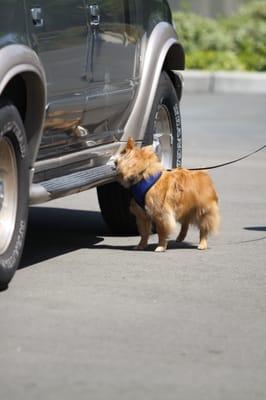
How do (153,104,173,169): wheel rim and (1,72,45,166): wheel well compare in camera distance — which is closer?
(1,72,45,166): wheel well

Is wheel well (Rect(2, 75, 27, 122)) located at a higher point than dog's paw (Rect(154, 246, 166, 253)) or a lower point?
higher

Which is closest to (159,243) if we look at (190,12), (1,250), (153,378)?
(1,250)

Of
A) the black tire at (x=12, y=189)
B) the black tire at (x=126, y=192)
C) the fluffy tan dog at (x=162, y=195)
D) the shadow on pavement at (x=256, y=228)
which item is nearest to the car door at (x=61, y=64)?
the black tire at (x=12, y=189)

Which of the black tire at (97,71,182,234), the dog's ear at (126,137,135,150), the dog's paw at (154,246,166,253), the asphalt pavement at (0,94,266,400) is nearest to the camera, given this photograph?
the asphalt pavement at (0,94,266,400)

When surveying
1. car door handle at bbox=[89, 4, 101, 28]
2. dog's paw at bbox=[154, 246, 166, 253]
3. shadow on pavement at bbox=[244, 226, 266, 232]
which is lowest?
shadow on pavement at bbox=[244, 226, 266, 232]

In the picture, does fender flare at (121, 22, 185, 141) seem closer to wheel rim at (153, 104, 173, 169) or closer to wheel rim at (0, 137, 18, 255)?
wheel rim at (153, 104, 173, 169)

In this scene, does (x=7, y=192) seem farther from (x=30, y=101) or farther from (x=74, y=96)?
(x=74, y=96)

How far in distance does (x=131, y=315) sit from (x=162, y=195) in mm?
1846

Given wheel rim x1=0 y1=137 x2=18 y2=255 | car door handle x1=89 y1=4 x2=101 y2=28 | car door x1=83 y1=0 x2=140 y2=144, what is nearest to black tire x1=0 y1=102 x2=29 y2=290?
wheel rim x1=0 y1=137 x2=18 y2=255

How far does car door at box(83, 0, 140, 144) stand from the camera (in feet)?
24.4

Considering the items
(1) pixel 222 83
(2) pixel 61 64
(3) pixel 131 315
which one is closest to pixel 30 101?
(2) pixel 61 64

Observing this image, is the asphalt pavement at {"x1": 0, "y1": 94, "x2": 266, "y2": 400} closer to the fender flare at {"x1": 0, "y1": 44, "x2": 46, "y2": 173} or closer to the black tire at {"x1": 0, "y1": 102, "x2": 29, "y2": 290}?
the black tire at {"x1": 0, "y1": 102, "x2": 29, "y2": 290}

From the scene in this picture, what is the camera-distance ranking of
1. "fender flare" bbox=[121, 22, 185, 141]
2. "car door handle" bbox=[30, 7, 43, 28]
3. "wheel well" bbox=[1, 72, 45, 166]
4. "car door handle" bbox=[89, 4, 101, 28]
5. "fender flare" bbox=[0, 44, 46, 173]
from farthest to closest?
"fender flare" bbox=[121, 22, 185, 141] < "car door handle" bbox=[89, 4, 101, 28] < "wheel well" bbox=[1, 72, 45, 166] < "car door handle" bbox=[30, 7, 43, 28] < "fender flare" bbox=[0, 44, 46, 173]

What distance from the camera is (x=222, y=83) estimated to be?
20.4 metres
